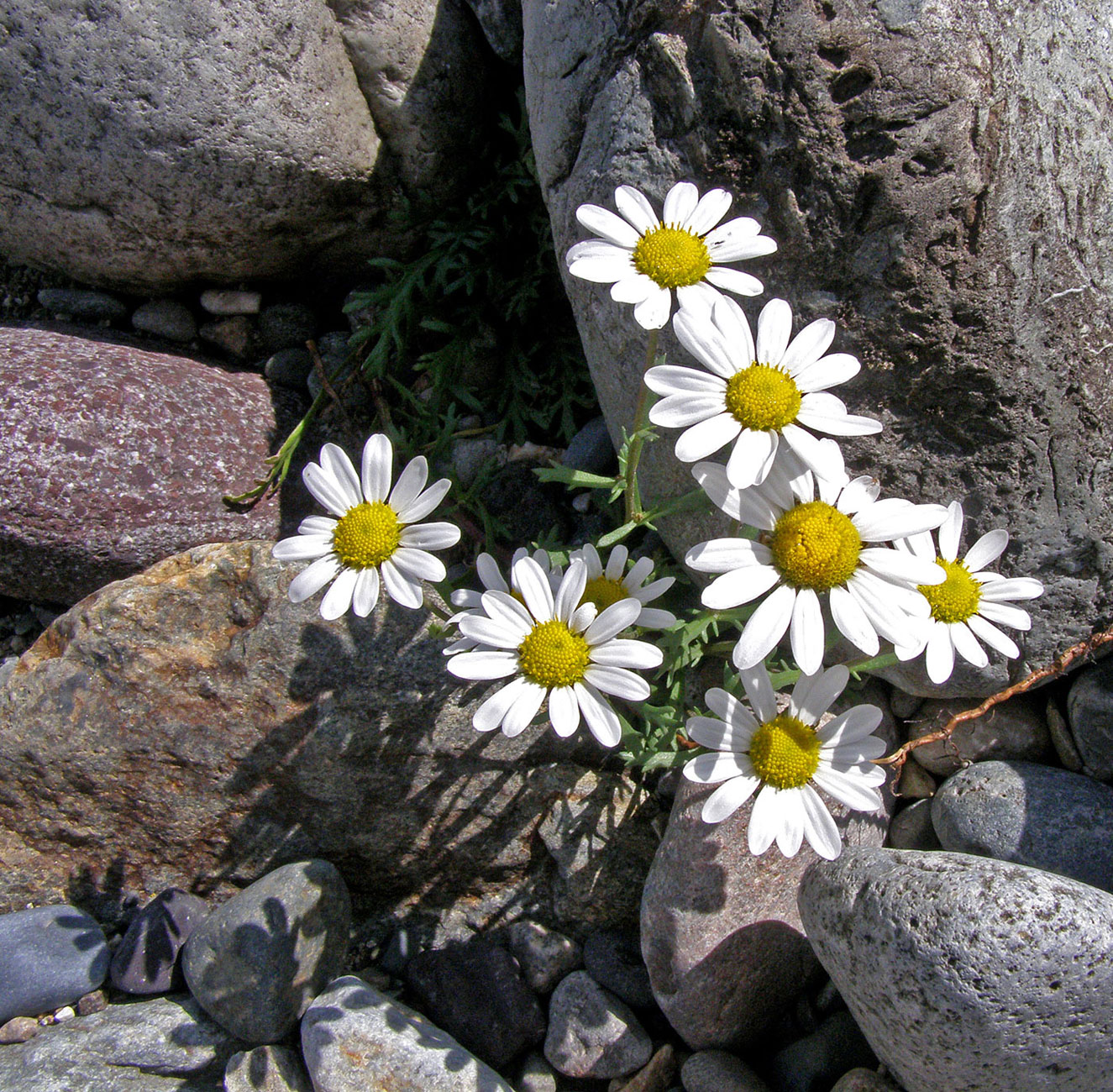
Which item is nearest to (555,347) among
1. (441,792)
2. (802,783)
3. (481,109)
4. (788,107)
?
(481,109)

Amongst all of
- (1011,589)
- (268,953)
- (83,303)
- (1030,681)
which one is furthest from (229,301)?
(1030,681)

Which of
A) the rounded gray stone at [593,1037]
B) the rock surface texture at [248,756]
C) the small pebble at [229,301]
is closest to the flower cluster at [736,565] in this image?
the rock surface texture at [248,756]

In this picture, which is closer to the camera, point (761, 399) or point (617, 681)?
point (761, 399)

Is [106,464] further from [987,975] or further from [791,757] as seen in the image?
[987,975]

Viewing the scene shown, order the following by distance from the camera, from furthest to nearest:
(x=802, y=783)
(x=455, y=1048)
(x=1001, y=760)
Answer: (x=1001, y=760) < (x=455, y=1048) < (x=802, y=783)

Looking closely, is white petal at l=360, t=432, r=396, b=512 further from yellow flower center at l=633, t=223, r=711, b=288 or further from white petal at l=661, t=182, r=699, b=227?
white petal at l=661, t=182, r=699, b=227

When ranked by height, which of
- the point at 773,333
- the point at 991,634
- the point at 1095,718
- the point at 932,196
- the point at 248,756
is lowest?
the point at 248,756

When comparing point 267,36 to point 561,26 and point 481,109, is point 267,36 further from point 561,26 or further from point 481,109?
point 561,26
